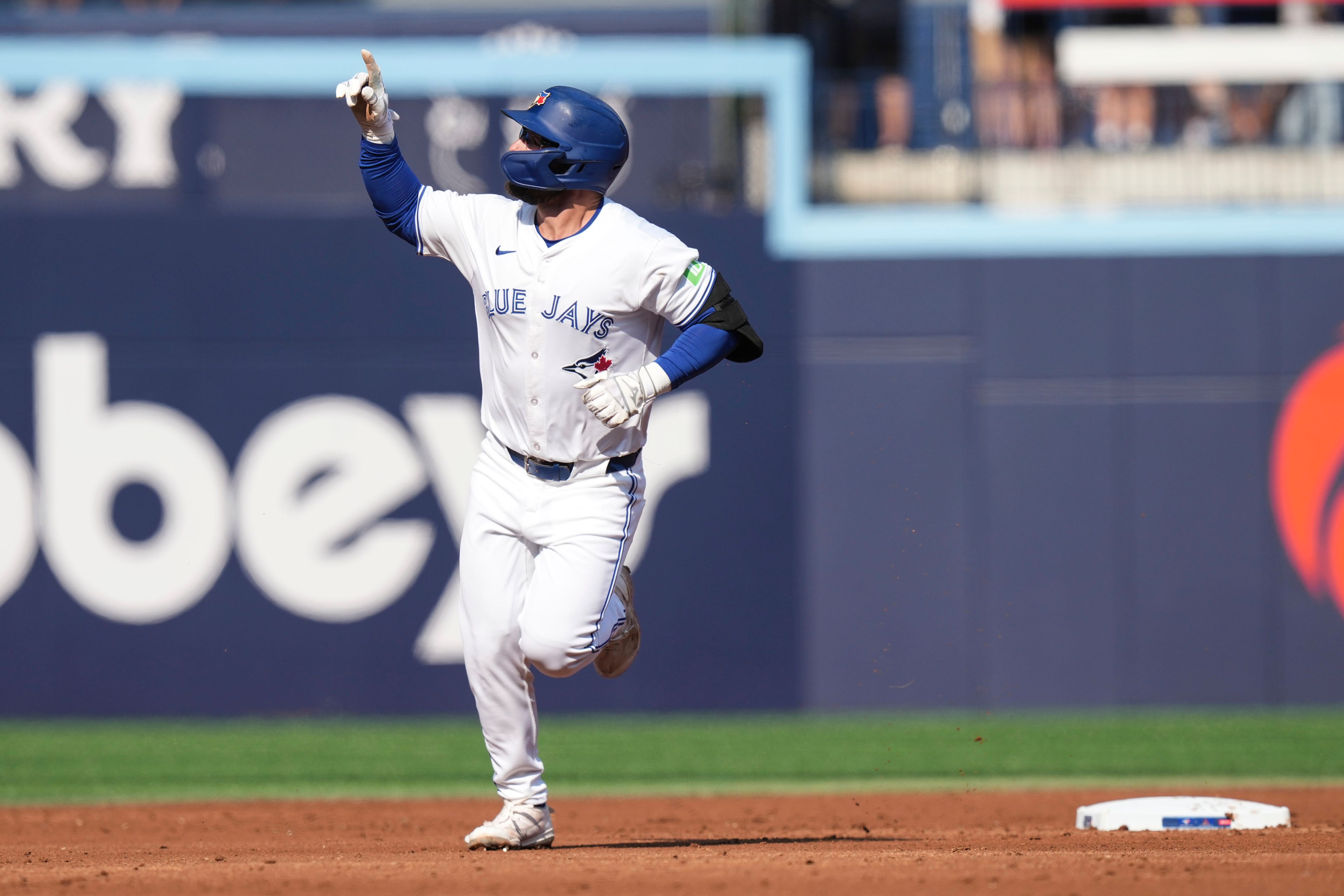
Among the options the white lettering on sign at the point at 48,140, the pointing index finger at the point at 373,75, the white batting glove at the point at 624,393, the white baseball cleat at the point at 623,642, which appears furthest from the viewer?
the white lettering on sign at the point at 48,140

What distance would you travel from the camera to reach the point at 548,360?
4977 mm

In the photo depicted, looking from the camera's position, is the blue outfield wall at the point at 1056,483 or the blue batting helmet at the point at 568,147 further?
the blue outfield wall at the point at 1056,483

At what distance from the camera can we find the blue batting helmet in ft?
16.1

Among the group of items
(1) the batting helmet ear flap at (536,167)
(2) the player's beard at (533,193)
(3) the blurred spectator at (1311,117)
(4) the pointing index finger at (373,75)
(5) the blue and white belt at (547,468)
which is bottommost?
(5) the blue and white belt at (547,468)

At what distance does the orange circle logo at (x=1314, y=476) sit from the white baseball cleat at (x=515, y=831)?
6307 millimetres

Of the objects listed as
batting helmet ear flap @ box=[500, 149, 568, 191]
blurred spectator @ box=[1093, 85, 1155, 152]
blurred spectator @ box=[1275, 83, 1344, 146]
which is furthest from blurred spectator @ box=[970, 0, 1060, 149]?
batting helmet ear flap @ box=[500, 149, 568, 191]

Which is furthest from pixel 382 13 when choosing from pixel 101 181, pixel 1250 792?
pixel 1250 792

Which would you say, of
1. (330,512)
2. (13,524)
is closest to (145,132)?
(13,524)

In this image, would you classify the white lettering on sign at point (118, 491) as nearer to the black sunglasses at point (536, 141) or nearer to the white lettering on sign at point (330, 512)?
the white lettering on sign at point (330, 512)

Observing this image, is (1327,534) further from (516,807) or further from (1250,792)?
(516,807)

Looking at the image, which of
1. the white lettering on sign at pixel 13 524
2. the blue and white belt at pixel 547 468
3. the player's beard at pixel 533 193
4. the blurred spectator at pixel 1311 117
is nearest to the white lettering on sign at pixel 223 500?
the white lettering on sign at pixel 13 524

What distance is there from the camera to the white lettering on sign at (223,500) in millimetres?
9578

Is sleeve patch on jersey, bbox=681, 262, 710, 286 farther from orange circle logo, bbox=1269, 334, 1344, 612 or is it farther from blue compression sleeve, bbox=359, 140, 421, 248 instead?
orange circle logo, bbox=1269, 334, 1344, 612

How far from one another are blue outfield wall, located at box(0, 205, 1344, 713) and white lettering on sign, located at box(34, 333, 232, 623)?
0.15 m
